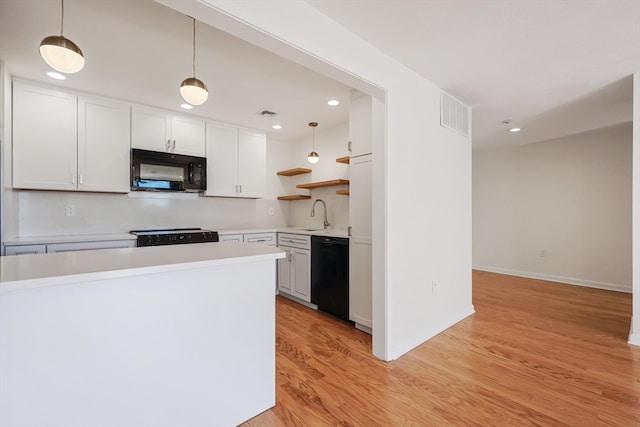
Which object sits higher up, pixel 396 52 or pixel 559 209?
pixel 396 52

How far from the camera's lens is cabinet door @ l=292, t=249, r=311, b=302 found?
351 centimetres

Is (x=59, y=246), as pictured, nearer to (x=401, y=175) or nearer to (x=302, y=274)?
(x=302, y=274)

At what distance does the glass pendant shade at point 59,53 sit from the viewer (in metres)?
1.40

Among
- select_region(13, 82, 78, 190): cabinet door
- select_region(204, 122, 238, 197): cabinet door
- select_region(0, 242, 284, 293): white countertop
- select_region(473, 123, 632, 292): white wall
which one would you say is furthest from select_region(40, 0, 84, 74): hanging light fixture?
select_region(473, 123, 632, 292): white wall

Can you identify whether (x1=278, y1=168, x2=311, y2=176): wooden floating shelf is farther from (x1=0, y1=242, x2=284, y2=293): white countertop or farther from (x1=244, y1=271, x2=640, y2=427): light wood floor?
(x1=0, y1=242, x2=284, y2=293): white countertop

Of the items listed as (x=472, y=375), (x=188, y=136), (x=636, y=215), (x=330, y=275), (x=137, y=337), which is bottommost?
(x=472, y=375)

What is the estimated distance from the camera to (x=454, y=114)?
3.03 meters

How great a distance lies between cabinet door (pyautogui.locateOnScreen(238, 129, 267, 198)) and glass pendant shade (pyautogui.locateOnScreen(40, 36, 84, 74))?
259 centimetres

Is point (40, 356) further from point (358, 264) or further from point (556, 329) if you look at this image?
point (556, 329)

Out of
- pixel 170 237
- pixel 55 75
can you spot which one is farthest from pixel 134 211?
pixel 55 75

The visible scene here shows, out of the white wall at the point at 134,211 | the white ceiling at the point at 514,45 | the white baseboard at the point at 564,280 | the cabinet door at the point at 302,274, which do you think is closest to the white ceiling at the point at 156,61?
the white ceiling at the point at 514,45

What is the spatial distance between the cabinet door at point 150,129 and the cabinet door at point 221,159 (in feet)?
1.68

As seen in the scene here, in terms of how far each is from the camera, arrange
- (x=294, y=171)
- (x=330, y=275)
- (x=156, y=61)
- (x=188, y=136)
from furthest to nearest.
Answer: (x=294, y=171) → (x=188, y=136) → (x=330, y=275) → (x=156, y=61)

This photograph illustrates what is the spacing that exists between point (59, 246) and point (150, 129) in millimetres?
1521
